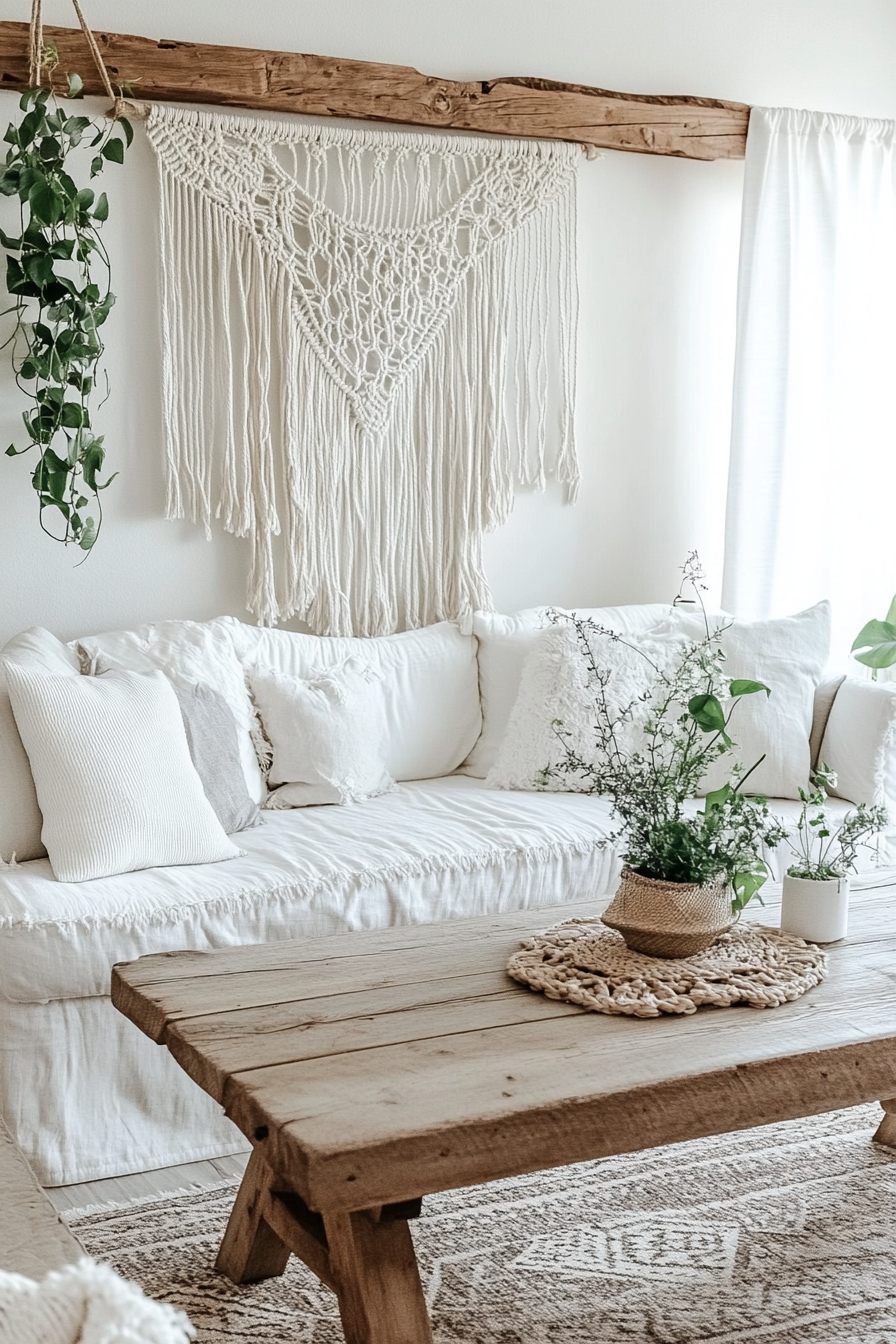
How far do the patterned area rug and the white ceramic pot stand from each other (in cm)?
49

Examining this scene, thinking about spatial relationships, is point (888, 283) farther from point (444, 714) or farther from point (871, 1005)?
point (871, 1005)

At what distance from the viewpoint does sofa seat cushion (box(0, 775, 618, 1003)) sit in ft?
7.57

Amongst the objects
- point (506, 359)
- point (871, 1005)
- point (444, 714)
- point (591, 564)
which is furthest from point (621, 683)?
point (871, 1005)

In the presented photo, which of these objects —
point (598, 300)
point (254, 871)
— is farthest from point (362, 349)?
point (254, 871)

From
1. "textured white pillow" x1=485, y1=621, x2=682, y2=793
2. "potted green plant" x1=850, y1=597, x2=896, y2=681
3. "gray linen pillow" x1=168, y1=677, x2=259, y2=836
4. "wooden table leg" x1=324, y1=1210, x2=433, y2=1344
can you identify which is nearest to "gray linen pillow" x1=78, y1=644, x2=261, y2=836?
"gray linen pillow" x1=168, y1=677, x2=259, y2=836

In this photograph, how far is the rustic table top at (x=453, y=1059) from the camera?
141 cm

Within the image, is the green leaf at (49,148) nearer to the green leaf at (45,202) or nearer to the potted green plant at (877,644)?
the green leaf at (45,202)

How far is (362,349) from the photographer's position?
3.41 meters

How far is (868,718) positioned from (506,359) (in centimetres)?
129

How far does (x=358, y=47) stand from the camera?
3.37m

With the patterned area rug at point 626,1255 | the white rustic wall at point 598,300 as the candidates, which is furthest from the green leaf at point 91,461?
the patterned area rug at point 626,1255

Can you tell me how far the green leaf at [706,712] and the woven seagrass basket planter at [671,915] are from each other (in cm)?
22

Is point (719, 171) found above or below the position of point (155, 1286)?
above

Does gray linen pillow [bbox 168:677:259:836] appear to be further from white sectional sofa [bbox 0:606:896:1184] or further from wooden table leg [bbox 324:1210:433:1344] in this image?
wooden table leg [bbox 324:1210:433:1344]
